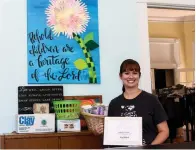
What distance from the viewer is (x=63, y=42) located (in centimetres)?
290

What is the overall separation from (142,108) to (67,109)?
72 centimetres

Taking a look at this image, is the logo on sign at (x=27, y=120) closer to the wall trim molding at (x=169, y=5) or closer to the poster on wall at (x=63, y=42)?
the poster on wall at (x=63, y=42)

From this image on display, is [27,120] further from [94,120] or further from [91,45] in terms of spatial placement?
[91,45]

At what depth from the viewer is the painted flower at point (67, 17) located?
2895mm

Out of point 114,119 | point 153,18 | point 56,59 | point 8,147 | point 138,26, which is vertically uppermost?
point 153,18

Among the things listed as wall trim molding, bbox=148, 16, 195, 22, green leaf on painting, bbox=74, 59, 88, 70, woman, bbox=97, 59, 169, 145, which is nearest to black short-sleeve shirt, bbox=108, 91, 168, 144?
woman, bbox=97, 59, 169, 145

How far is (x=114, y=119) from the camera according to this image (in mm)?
1920

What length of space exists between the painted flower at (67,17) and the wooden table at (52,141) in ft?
2.74

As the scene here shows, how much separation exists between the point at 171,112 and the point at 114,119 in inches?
99.1

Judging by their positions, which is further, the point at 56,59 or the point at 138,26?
the point at 138,26

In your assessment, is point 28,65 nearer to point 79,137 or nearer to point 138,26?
point 79,137

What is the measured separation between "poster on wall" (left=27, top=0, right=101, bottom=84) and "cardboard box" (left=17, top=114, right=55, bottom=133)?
0.34m

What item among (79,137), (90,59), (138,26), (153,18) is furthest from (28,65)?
(153,18)

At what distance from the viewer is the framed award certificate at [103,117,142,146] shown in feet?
6.14
